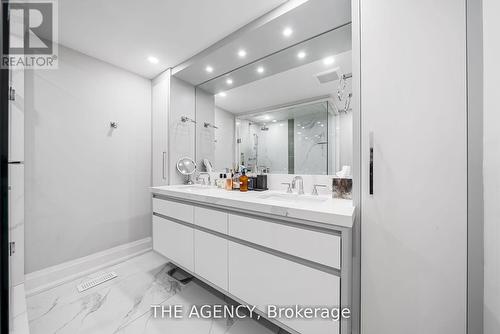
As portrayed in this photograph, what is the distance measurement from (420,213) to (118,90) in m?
2.92

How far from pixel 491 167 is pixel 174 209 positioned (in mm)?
1897

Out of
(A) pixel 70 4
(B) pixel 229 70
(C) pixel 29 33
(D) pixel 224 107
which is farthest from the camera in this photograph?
(D) pixel 224 107

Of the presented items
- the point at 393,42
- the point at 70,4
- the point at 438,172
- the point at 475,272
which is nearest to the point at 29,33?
the point at 70,4

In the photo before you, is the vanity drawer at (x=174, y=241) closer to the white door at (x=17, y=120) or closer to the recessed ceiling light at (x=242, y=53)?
the white door at (x=17, y=120)

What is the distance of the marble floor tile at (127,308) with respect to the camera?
3.95ft

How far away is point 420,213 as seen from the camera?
2.80ft

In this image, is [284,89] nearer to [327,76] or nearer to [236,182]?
[327,76]

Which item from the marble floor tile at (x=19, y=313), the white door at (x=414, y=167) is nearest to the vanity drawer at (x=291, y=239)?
the white door at (x=414, y=167)

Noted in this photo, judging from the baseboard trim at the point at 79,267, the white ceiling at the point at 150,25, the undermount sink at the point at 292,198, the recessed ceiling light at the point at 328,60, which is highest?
the white ceiling at the point at 150,25

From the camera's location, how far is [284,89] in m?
1.71

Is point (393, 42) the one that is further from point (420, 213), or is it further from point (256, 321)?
point (256, 321)

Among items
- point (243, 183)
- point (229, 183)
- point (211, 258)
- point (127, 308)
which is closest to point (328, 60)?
point (243, 183)

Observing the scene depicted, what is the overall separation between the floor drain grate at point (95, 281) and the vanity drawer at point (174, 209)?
738mm

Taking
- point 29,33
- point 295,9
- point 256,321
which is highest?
point 29,33
